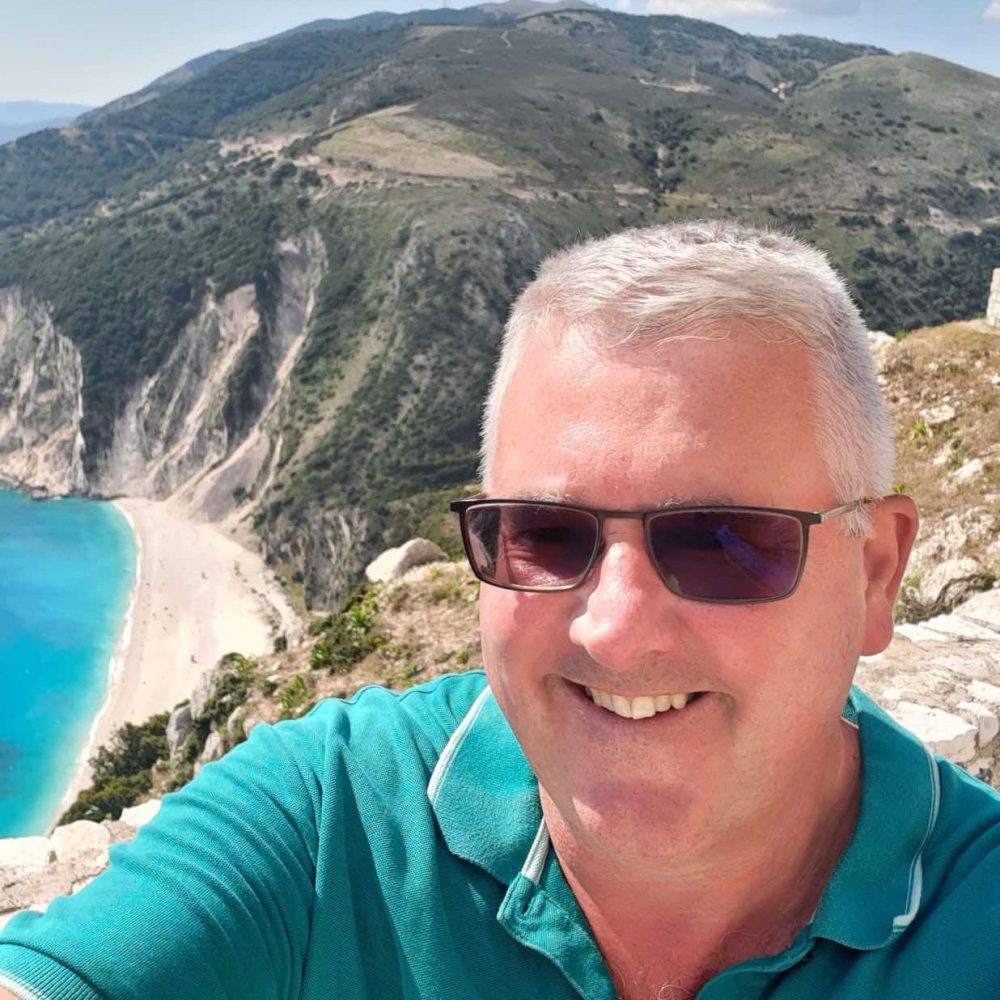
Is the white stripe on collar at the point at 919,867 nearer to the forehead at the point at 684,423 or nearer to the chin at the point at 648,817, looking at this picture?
the chin at the point at 648,817

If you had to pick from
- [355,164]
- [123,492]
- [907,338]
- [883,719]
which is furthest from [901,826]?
[355,164]

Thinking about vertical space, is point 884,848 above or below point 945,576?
above

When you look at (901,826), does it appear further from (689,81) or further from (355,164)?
(689,81)

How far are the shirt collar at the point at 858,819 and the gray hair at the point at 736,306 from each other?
2.02 ft

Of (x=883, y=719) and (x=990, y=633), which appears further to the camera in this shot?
(x=990, y=633)

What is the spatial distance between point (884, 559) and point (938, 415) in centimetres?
1127

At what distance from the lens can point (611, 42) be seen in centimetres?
19112

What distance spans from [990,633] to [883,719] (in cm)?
439

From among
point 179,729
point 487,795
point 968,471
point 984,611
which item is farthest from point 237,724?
point 487,795

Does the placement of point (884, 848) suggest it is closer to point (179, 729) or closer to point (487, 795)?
point (487, 795)

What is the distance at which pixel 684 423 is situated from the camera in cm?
168

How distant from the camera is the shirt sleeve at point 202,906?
4.93ft

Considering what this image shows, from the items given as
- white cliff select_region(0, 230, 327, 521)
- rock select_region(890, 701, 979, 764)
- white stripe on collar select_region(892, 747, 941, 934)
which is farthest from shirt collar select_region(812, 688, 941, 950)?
white cliff select_region(0, 230, 327, 521)

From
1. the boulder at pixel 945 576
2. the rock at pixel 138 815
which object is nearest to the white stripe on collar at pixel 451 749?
the rock at pixel 138 815
